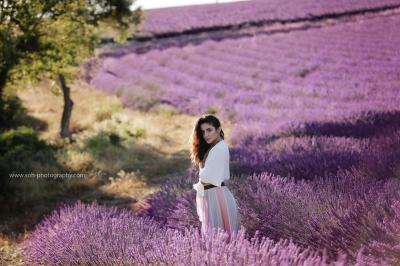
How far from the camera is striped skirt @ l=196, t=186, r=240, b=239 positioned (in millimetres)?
3648

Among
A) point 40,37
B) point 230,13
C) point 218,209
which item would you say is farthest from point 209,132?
point 230,13

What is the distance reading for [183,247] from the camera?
9.51 feet

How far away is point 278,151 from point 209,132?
314cm

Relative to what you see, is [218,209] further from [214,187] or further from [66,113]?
[66,113]

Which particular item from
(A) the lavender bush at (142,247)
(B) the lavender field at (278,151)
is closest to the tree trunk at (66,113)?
(B) the lavender field at (278,151)

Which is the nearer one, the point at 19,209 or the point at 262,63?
the point at 19,209

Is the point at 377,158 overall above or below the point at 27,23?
below

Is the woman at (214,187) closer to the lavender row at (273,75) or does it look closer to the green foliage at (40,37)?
the lavender row at (273,75)

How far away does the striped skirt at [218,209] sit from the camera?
3.65 metres

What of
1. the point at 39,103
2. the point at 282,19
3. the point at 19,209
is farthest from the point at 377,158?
the point at 282,19

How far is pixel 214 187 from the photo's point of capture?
3676 millimetres

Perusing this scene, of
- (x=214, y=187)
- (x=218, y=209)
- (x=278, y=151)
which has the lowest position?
(x=218, y=209)

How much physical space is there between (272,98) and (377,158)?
8.00 metres

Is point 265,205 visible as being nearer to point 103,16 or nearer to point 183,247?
point 183,247
